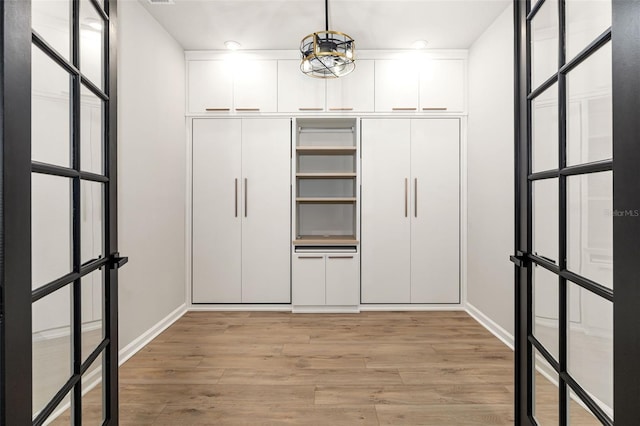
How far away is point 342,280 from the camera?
11.6 ft

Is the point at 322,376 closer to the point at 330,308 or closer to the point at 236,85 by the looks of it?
the point at 330,308

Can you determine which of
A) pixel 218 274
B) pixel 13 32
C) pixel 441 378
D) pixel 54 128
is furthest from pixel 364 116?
pixel 13 32

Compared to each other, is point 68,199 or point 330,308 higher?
point 68,199

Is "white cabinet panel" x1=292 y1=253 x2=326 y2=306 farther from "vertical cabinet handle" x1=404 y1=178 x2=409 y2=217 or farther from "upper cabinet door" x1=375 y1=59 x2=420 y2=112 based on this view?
"upper cabinet door" x1=375 y1=59 x2=420 y2=112

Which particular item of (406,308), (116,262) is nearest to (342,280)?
(406,308)

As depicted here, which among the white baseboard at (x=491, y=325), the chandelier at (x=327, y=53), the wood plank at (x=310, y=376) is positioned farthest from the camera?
the white baseboard at (x=491, y=325)

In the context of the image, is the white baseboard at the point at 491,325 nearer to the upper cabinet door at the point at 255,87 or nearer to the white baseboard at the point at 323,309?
the white baseboard at the point at 323,309

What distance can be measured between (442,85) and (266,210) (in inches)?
90.8

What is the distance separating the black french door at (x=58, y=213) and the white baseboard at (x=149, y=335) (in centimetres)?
122

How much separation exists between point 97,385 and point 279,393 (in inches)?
40.7

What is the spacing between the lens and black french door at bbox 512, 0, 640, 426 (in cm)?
78

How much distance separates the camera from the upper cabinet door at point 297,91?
3635 mm

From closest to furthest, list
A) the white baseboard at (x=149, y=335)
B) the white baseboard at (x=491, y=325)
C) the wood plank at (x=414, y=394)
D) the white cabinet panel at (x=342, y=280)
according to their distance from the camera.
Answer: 1. the wood plank at (x=414, y=394)
2. the white baseboard at (x=149, y=335)
3. the white baseboard at (x=491, y=325)
4. the white cabinet panel at (x=342, y=280)

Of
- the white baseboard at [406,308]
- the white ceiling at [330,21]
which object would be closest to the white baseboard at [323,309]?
the white baseboard at [406,308]
